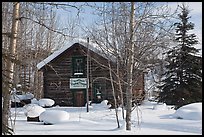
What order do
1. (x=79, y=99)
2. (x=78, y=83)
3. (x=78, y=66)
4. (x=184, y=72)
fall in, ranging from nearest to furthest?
1. (x=184, y=72)
2. (x=78, y=83)
3. (x=79, y=99)
4. (x=78, y=66)

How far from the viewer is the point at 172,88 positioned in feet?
81.9

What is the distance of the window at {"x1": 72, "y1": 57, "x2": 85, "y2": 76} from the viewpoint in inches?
1107

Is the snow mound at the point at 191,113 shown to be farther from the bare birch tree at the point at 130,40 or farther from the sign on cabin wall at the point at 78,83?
the sign on cabin wall at the point at 78,83

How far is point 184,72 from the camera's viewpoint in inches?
973

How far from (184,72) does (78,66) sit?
8.38 metres

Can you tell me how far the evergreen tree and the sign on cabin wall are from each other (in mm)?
5750

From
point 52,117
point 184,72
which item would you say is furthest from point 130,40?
point 184,72

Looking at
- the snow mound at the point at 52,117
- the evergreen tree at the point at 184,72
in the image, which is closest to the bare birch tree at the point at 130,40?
the snow mound at the point at 52,117

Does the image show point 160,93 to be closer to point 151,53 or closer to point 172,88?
point 172,88

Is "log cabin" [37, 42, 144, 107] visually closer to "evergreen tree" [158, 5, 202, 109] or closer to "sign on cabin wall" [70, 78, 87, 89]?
"sign on cabin wall" [70, 78, 87, 89]

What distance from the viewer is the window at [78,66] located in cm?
2811

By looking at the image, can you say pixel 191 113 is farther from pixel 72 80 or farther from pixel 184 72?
pixel 72 80

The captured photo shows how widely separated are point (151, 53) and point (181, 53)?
13.1 m

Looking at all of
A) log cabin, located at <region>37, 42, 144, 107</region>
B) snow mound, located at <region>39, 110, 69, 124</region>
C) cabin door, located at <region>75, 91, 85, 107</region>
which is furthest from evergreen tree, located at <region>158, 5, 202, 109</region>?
snow mound, located at <region>39, 110, 69, 124</region>
